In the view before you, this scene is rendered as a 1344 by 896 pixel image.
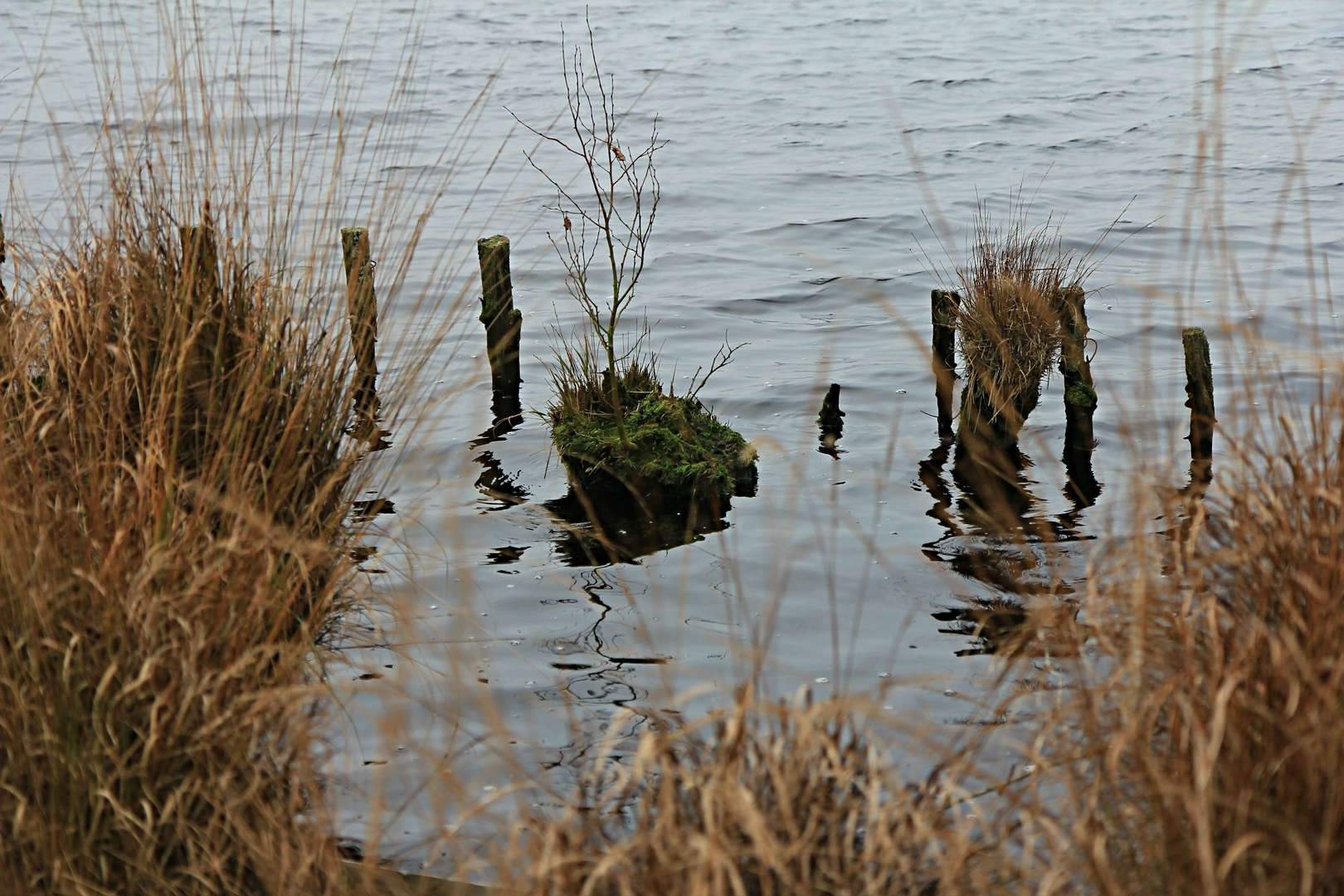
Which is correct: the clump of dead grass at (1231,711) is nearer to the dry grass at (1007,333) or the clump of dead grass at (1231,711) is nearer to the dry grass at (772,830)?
the dry grass at (772,830)

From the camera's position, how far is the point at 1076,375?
9242 mm

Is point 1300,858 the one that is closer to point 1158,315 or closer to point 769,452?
point 769,452

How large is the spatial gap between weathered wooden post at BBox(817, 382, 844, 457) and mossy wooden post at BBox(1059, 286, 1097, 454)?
64.2 inches

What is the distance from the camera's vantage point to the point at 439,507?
27.3 ft

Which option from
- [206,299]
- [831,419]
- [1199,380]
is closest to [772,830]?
[206,299]

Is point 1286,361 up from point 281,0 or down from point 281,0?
down

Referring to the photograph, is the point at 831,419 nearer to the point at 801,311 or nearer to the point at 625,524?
the point at 625,524

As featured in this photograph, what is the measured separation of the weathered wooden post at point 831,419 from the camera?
32.5ft

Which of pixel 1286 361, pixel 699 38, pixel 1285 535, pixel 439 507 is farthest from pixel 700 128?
pixel 1285 535

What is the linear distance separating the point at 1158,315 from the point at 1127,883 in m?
11.6

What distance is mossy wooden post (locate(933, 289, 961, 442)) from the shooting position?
31.0 ft

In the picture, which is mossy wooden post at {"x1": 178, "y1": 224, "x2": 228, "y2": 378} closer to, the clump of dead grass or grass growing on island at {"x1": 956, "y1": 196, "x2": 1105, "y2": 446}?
the clump of dead grass

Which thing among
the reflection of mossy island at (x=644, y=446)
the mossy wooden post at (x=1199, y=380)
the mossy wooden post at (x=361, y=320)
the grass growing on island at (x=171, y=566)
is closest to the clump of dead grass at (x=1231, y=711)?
the grass growing on island at (x=171, y=566)

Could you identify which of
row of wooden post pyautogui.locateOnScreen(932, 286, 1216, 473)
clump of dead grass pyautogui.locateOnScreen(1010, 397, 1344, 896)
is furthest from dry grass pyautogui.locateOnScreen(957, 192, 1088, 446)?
clump of dead grass pyautogui.locateOnScreen(1010, 397, 1344, 896)
